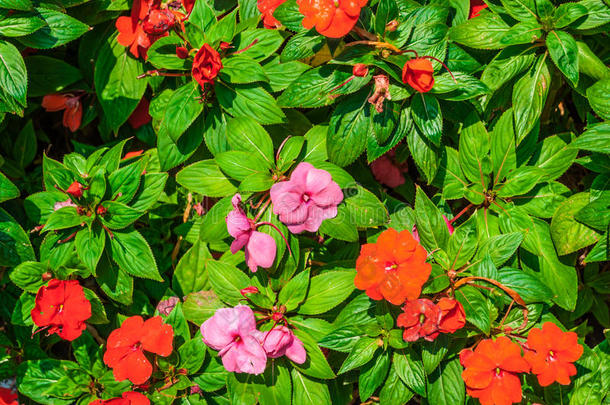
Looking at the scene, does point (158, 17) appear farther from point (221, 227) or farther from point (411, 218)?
point (411, 218)

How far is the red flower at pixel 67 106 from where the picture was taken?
2.88m

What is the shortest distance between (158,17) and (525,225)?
1.85 m

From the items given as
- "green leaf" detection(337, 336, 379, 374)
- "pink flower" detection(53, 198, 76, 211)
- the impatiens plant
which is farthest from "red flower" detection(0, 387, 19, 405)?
"green leaf" detection(337, 336, 379, 374)

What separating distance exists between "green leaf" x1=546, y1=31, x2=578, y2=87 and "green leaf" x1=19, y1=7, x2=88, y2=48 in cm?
211

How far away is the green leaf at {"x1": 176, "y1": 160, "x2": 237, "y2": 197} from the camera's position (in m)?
2.29

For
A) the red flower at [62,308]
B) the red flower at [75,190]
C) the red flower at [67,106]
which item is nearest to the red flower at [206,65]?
the red flower at [75,190]

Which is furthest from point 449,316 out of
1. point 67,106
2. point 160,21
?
point 67,106

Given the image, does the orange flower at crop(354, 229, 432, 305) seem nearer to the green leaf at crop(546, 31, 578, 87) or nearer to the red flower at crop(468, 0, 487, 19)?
the green leaf at crop(546, 31, 578, 87)

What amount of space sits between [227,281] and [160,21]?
1.18 meters

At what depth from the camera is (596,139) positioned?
81.9 inches

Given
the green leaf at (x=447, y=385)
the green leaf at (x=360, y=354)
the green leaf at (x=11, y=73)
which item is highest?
the green leaf at (x=11, y=73)

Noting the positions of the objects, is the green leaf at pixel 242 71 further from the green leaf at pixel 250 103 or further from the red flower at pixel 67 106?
the red flower at pixel 67 106

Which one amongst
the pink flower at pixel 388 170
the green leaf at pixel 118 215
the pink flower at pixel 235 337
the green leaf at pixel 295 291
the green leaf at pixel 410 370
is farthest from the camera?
the pink flower at pixel 388 170

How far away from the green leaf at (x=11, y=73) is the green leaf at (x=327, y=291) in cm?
152
